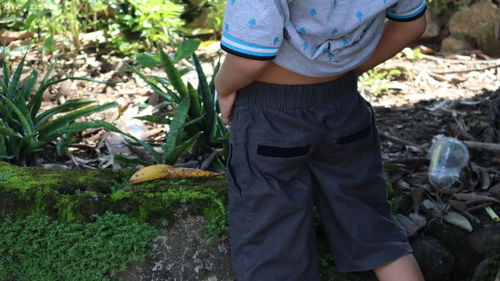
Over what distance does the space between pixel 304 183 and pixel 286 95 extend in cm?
34

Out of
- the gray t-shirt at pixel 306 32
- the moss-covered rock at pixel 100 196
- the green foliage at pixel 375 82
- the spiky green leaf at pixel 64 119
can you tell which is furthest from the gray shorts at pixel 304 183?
the green foliage at pixel 375 82

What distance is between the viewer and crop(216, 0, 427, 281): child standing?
6.95ft

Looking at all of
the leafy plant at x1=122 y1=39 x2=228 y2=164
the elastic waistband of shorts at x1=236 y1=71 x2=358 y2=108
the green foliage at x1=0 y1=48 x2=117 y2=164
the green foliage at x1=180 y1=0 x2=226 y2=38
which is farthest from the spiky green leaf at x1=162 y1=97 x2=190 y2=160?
the green foliage at x1=180 y1=0 x2=226 y2=38

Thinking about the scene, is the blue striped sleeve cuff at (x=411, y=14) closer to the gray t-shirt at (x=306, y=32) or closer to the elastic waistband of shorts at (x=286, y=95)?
the gray t-shirt at (x=306, y=32)

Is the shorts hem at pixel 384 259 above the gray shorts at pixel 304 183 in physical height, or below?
below

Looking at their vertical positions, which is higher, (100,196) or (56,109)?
(100,196)

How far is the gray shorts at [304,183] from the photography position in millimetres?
2295

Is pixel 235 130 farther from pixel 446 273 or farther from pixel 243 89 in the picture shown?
pixel 446 273

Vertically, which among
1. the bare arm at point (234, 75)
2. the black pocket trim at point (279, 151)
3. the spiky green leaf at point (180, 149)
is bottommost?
the spiky green leaf at point (180, 149)

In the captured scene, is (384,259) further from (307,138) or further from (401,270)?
(307,138)

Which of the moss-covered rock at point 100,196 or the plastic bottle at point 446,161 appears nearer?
the moss-covered rock at point 100,196

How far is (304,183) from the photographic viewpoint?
2.40 meters

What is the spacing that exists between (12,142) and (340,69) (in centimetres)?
186

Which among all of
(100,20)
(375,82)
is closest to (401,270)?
(375,82)
